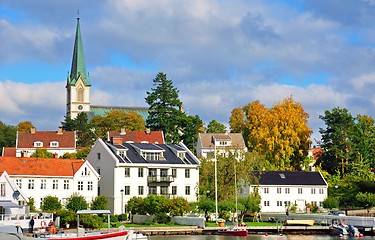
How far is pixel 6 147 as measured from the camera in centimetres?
12581

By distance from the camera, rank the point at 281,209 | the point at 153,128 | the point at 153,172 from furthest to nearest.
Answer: the point at 153,128 → the point at 281,209 → the point at 153,172

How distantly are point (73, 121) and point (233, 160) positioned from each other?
64911 millimetres

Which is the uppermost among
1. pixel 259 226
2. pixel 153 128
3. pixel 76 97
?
pixel 76 97

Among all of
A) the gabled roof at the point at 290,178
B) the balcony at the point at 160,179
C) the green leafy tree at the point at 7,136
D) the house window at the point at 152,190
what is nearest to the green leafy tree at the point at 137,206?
the house window at the point at 152,190

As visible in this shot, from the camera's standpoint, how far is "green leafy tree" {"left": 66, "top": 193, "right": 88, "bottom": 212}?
7475cm

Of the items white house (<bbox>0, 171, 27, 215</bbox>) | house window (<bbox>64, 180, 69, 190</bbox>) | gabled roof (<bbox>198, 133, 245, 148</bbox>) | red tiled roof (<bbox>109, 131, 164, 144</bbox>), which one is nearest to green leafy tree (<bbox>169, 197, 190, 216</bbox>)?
house window (<bbox>64, 180, 69, 190</bbox>)

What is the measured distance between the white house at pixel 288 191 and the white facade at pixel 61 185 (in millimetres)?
22356

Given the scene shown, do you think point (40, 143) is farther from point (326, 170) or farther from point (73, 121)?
point (326, 170)

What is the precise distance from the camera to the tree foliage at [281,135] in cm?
10588

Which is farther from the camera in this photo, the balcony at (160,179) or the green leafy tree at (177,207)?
the balcony at (160,179)

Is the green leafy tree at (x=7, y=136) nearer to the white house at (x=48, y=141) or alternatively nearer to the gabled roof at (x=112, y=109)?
the white house at (x=48, y=141)

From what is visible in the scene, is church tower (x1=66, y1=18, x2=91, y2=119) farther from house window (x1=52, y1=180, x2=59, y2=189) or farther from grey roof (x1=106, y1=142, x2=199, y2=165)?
house window (x1=52, y1=180, x2=59, y2=189)

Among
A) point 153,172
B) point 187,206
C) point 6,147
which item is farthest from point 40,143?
point 187,206

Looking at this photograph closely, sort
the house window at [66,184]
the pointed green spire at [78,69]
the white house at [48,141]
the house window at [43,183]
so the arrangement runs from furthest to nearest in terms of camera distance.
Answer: the pointed green spire at [78,69]
the white house at [48,141]
the house window at [66,184]
the house window at [43,183]
